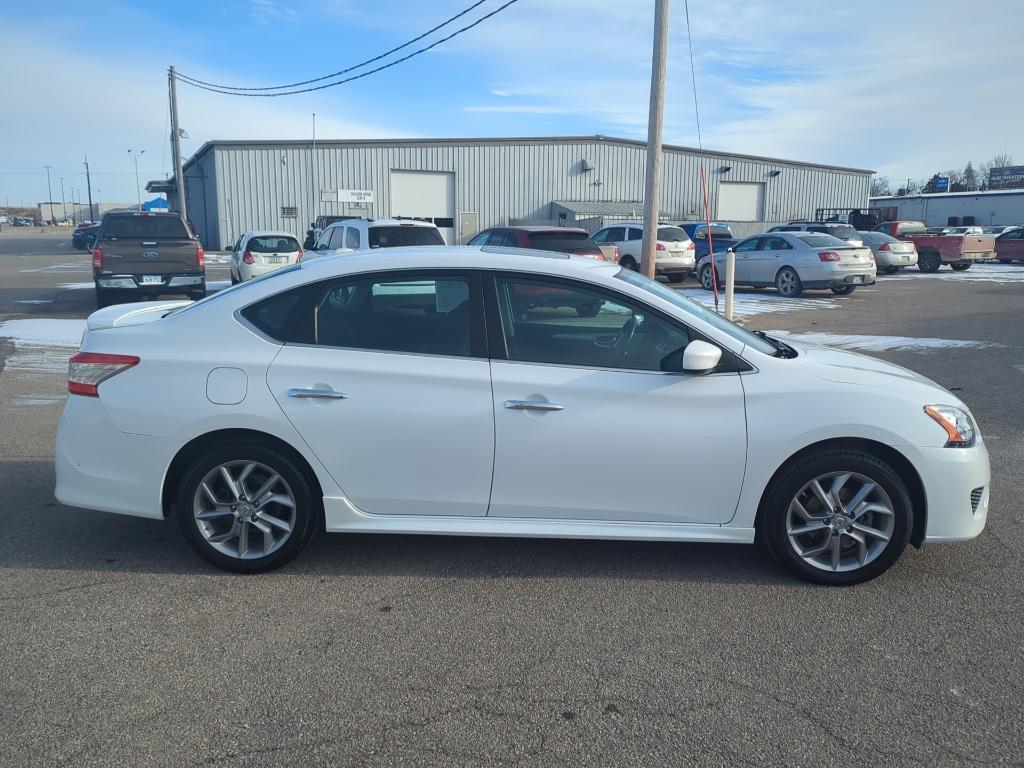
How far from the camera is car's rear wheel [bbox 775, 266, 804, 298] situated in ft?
66.4

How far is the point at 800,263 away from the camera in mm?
20109

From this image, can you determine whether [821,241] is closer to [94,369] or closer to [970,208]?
[94,369]

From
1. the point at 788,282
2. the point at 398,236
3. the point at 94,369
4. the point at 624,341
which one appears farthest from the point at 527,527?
the point at 788,282

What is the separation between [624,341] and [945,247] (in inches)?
1145

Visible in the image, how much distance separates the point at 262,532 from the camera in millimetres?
4262

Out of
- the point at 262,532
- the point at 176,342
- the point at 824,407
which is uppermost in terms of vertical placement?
the point at 176,342

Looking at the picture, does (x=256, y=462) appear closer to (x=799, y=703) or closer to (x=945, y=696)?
(x=799, y=703)

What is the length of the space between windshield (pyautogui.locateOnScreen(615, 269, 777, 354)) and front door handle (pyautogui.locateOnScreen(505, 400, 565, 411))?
0.80 meters

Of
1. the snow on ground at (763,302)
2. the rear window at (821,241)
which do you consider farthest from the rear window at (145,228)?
the rear window at (821,241)

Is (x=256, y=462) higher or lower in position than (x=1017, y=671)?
higher

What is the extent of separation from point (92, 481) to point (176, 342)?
841 mm

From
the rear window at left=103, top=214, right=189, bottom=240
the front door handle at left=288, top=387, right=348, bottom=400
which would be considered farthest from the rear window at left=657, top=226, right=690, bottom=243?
the front door handle at left=288, top=387, right=348, bottom=400

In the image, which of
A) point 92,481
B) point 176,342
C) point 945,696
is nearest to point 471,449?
point 176,342

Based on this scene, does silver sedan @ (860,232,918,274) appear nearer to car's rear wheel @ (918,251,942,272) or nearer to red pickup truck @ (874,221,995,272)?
red pickup truck @ (874,221,995,272)
